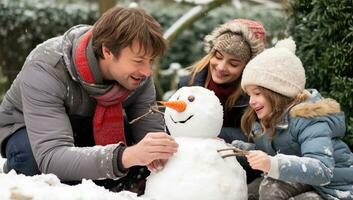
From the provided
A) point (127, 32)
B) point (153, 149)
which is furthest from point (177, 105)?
point (127, 32)

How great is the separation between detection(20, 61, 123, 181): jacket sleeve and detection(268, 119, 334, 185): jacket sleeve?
2.34 feet

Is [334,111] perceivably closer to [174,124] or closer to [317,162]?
[317,162]

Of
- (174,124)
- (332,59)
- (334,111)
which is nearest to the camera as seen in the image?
(174,124)

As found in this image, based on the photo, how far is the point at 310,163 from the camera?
272 cm

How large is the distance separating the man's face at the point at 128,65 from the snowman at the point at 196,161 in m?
0.23

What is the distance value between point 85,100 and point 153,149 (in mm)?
704

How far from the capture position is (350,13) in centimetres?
368

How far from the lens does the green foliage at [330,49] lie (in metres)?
3.68

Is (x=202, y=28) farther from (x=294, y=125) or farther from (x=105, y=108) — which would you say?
(x=294, y=125)

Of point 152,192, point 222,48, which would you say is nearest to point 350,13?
point 222,48

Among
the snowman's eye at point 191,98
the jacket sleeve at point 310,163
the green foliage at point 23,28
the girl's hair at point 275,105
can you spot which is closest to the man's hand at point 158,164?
the snowman's eye at point 191,98

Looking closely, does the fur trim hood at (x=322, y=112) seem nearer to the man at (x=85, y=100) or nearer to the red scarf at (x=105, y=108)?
the man at (x=85, y=100)

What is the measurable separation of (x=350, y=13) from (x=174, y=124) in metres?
1.49

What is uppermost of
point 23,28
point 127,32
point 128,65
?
point 127,32
